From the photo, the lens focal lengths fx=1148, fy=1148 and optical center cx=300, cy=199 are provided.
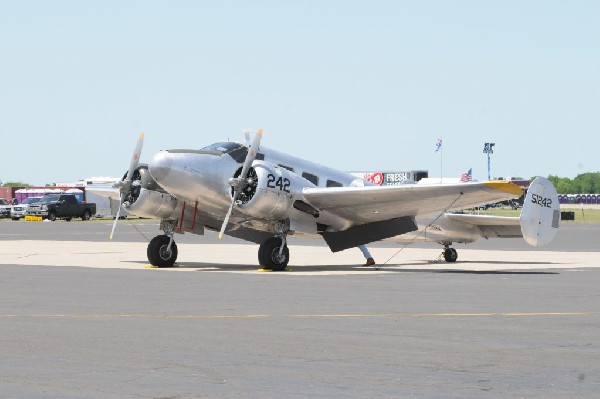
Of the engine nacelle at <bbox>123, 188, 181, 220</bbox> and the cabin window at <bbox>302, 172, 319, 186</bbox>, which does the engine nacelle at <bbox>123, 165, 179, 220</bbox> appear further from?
the cabin window at <bbox>302, 172, 319, 186</bbox>

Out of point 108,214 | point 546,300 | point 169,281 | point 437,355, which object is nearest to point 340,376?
point 437,355

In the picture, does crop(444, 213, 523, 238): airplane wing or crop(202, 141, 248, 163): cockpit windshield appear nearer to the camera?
crop(202, 141, 248, 163): cockpit windshield

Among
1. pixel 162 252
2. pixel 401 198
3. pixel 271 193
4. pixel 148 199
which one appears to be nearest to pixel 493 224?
pixel 401 198

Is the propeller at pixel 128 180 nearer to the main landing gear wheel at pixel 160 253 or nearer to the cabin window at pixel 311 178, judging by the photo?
the main landing gear wheel at pixel 160 253

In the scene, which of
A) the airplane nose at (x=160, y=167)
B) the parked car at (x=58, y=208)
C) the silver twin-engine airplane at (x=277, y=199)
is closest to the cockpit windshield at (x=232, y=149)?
the silver twin-engine airplane at (x=277, y=199)

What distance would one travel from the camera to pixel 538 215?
108 ft

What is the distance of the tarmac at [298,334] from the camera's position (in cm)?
1045

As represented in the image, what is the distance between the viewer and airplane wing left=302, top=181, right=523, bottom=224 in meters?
30.7

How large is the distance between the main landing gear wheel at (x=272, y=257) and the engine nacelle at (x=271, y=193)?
2.76 ft

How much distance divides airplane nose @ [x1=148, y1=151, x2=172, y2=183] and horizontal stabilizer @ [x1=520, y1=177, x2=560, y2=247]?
33.2 feet

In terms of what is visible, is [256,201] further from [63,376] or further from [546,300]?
[63,376]

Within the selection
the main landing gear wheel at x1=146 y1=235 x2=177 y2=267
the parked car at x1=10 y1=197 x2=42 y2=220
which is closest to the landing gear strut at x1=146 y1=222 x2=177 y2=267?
the main landing gear wheel at x1=146 y1=235 x2=177 y2=267

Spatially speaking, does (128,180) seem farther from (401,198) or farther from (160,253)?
(401,198)

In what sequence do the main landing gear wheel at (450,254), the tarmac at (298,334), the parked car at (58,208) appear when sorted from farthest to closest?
the parked car at (58,208) → the main landing gear wheel at (450,254) → the tarmac at (298,334)
